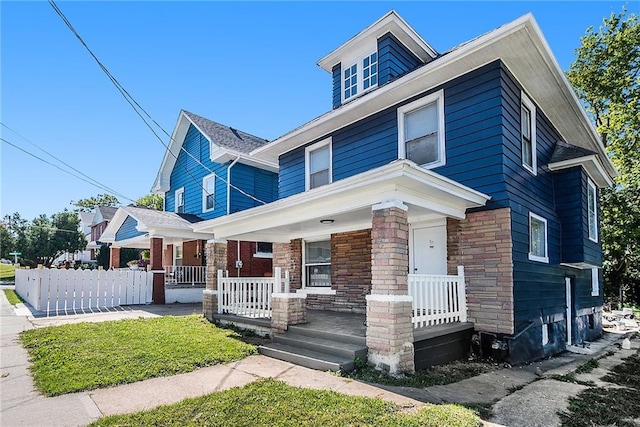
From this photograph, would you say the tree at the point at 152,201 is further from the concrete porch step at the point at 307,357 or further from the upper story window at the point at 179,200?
the concrete porch step at the point at 307,357

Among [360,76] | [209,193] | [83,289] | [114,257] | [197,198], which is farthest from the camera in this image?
[114,257]

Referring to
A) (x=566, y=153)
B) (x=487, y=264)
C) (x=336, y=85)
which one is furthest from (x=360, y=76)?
(x=487, y=264)

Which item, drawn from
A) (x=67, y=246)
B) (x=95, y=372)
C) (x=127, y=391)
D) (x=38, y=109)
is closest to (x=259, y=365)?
(x=127, y=391)

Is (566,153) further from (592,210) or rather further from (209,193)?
(209,193)

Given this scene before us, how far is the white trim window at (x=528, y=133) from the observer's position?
8.27m

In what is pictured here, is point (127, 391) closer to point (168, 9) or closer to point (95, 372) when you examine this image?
point (95, 372)

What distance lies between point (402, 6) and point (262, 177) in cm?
911

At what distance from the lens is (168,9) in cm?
846

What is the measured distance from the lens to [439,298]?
23.0 ft

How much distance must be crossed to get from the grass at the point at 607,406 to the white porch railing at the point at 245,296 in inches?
230

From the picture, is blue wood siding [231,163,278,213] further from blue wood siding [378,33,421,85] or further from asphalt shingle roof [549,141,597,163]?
asphalt shingle roof [549,141,597,163]

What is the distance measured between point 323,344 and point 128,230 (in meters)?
16.1

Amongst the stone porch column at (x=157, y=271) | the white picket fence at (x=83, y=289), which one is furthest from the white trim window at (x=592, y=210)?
the white picket fence at (x=83, y=289)

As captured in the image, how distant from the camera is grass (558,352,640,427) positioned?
13.5ft
